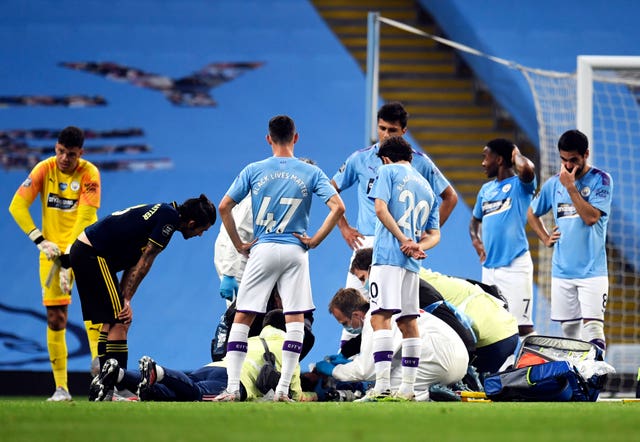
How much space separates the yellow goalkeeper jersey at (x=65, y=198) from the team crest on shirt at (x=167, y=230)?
1609 mm

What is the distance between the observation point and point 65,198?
8812 mm

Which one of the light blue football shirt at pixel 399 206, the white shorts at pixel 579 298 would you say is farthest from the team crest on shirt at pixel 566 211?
the light blue football shirt at pixel 399 206

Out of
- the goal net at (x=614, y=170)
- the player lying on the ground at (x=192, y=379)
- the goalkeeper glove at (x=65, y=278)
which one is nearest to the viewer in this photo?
the player lying on the ground at (x=192, y=379)

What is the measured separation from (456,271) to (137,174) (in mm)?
4143

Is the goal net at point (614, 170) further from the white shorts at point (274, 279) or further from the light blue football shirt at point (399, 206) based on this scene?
the white shorts at point (274, 279)

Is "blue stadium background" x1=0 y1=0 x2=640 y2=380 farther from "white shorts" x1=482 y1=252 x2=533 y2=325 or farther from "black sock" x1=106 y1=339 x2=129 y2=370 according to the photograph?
"black sock" x1=106 y1=339 x2=129 y2=370

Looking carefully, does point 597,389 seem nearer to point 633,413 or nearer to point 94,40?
point 633,413

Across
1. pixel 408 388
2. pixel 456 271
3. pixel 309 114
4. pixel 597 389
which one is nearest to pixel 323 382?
pixel 408 388

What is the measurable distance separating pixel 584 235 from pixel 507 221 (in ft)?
2.91

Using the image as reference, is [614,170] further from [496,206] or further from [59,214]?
[59,214]

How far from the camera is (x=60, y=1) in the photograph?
47.9 feet

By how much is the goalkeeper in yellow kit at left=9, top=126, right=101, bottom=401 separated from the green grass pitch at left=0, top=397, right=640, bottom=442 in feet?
7.87

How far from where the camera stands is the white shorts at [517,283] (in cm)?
942

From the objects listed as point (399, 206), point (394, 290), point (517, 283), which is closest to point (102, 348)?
point (394, 290)
